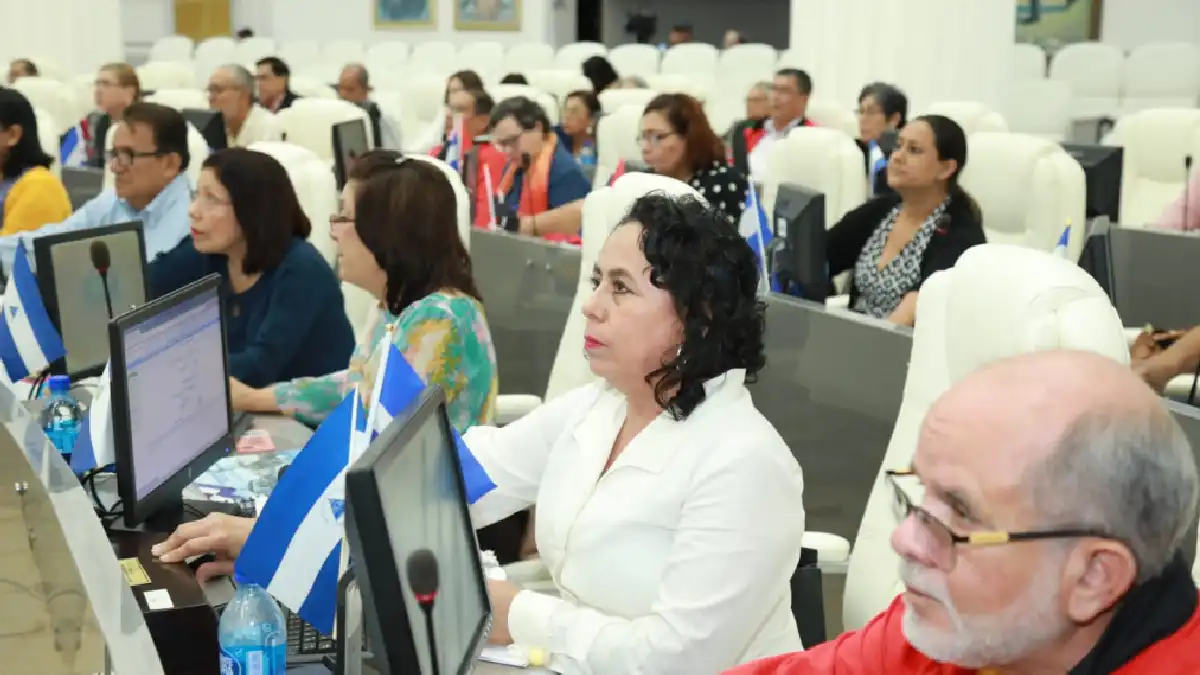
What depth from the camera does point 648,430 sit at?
2.09 metres

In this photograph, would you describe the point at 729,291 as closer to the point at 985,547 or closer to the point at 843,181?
the point at 985,547

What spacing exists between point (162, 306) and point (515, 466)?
0.59 meters

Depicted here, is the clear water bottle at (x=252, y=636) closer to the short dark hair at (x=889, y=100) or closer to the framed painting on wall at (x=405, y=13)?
the short dark hair at (x=889, y=100)

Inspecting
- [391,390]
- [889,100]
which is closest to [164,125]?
[391,390]

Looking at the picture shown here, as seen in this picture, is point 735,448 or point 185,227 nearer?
point 735,448

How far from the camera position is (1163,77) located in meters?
12.0

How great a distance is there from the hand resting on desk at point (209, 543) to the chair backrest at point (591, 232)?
1.10 m

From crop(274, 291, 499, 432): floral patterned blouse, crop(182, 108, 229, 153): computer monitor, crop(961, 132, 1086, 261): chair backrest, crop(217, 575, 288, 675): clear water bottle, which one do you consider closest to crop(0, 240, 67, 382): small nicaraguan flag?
crop(274, 291, 499, 432): floral patterned blouse

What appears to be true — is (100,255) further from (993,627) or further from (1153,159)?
(1153,159)

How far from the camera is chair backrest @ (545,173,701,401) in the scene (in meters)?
3.29

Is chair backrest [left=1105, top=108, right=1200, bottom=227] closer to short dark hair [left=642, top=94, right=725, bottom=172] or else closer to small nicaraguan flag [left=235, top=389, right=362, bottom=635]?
short dark hair [left=642, top=94, right=725, bottom=172]

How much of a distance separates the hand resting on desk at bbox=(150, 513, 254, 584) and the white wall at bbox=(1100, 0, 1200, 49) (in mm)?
13785

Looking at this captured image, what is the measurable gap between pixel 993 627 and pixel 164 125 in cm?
367

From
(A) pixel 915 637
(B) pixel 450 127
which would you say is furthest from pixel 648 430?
(B) pixel 450 127
